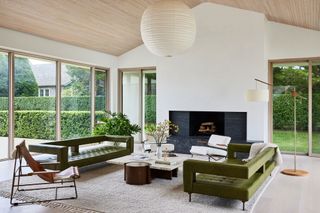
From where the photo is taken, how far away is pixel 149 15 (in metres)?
4.29

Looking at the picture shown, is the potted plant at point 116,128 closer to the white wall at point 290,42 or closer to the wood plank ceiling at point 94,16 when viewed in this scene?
the wood plank ceiling at point 94,16

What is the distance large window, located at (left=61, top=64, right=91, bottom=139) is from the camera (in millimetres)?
8891

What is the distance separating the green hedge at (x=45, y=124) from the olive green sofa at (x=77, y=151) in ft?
6.34

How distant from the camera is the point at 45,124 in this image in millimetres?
8242

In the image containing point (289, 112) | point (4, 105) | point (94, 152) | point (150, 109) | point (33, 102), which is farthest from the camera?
point (150, 109)

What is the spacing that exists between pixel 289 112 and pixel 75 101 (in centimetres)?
661

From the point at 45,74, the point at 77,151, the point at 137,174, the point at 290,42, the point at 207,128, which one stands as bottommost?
the point at 137,174

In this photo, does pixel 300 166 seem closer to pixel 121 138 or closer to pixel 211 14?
pixel 121 138

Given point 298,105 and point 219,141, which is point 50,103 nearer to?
point 219,141

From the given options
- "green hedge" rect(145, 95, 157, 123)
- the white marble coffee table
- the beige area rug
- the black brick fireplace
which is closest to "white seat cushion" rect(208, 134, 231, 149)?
the black brick fireplace

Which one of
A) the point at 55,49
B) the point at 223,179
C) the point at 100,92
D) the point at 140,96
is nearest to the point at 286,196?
the point at 223,179

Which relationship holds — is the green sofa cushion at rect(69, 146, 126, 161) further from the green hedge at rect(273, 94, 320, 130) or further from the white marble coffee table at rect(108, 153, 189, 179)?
the green hedge at rect(273, 94, 320, 130)

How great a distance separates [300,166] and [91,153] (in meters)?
4.83

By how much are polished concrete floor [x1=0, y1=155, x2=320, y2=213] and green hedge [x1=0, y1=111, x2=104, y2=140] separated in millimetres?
1335
